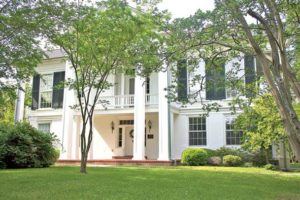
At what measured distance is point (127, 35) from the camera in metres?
11.6

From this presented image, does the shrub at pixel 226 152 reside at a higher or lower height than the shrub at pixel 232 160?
higher

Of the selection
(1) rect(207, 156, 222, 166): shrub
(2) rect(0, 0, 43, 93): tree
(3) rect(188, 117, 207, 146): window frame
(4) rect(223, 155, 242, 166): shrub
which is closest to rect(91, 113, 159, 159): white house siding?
(3) rect(188, 117, 207, 146): window frame

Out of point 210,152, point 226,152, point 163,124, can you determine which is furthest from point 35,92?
point 226,152

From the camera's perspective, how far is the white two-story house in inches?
718

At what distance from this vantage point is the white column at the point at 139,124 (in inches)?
705

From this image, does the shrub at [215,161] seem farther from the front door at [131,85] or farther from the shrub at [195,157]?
the front door at [131,85]

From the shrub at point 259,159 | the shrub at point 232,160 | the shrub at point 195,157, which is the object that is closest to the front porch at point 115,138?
the shrub at point 195,157

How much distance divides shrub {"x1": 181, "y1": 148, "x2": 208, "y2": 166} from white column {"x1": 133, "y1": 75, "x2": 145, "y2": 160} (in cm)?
242

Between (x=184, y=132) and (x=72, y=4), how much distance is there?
12025 mm

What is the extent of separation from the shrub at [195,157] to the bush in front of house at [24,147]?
7.05 meters

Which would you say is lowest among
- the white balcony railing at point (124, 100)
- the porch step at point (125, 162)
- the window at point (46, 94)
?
the porch step at point (125, 162)

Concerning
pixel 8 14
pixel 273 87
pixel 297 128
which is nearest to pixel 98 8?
pixel 8 14

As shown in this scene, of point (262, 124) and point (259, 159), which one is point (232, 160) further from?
point (262, 124)

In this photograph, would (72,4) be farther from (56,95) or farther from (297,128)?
(56,95)
